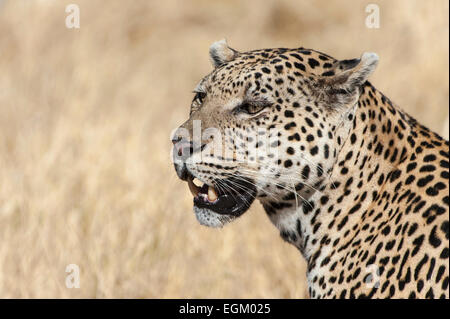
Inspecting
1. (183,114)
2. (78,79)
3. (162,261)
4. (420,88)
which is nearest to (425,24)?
(420,88)

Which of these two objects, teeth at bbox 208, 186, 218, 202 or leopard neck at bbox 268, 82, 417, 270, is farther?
teeth at bbox 208, 186, 218, 202

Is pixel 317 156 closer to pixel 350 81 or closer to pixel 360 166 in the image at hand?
pixel 360 166

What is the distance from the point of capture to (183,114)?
52.3ft

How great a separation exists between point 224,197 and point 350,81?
112 centimetres

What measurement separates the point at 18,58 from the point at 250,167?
9.90 metres

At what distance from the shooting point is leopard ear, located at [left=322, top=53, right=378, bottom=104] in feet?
18.6

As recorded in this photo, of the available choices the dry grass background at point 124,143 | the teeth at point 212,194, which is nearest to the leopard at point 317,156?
the teeth at point 212,194

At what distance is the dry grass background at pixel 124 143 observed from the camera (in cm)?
920

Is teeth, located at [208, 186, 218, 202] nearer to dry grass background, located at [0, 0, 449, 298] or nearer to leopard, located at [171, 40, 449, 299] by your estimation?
leopard, located at [171, 40, 449, 299]

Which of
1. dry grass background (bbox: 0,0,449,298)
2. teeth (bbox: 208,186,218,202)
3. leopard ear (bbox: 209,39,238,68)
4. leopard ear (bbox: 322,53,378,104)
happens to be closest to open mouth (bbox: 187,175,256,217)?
teeth (bbox: 208,186,218,202)

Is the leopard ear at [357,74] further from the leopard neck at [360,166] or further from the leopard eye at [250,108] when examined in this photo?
the leopard eye at [250,108]

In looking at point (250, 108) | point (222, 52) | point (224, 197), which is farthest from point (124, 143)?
point (250, 108)

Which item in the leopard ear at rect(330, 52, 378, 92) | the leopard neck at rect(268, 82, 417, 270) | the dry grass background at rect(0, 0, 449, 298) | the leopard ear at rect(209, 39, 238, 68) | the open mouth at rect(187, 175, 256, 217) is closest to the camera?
the leopard ear at rect(330, 52, 378, 92)

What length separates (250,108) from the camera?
5.82 m
